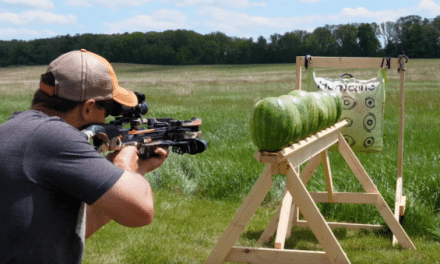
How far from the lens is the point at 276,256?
3395 mm

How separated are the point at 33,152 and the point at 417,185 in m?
5.01

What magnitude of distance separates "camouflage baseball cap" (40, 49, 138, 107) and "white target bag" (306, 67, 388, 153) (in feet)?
10.5

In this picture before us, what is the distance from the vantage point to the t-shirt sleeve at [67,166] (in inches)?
68.1

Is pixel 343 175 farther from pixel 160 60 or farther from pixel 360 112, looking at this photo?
pixel 160 60

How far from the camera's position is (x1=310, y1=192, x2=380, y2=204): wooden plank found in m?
4.65

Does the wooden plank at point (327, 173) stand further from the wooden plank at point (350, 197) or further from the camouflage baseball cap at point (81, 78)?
the camouflage baseball cap at point (81, 78)

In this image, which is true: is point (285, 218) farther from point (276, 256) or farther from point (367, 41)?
point (367, 41)

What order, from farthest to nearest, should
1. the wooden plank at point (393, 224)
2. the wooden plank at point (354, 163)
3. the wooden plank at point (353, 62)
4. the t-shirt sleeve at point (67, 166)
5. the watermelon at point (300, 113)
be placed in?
the wooden plank at point (353, 62) < the wooden plank at point (393, 224) < the wooden plank at point (354, 163) < the watermelon at point (300, 113) < the t-shirt sleeve at point (67, 166)

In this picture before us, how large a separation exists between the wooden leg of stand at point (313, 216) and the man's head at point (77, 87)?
151cm

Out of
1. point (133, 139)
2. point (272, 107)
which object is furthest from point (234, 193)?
point (133, 139)

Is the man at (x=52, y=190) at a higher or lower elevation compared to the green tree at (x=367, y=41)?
lower

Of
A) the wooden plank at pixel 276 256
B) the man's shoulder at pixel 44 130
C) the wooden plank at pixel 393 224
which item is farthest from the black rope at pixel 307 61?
the man's shoulder at pixel 44 130

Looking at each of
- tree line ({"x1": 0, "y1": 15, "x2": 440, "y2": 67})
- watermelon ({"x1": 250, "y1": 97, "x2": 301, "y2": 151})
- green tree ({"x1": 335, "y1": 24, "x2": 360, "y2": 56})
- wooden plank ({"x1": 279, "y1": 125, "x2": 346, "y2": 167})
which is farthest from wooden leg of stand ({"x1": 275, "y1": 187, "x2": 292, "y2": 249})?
green tree ({"x1": 335, "y1": 24, "x2": 360, "y2": 56})

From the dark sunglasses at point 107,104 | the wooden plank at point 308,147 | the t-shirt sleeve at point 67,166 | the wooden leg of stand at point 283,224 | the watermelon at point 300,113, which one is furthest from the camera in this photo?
the wooden leg of stand at point 283,224
